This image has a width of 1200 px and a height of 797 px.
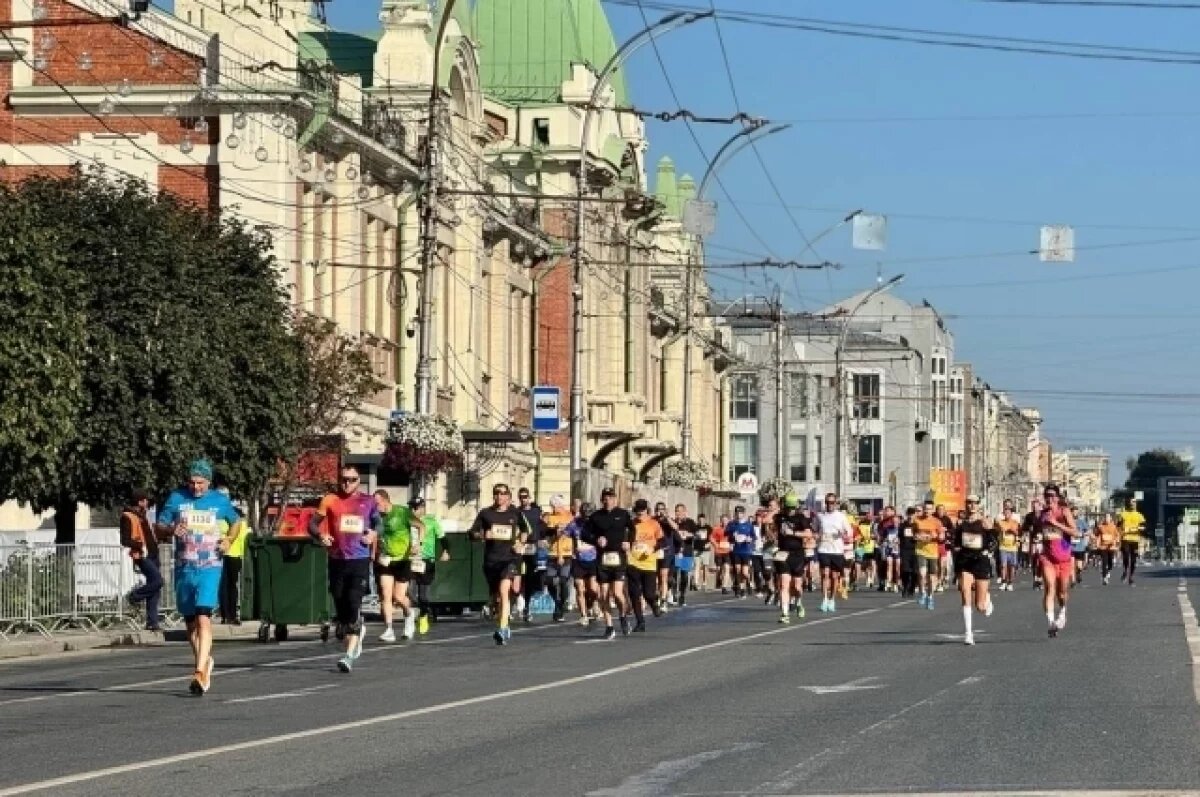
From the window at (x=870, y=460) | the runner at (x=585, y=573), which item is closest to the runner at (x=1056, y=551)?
the runner at (x=585, y=573)

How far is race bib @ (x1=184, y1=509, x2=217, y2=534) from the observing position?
66.8 ft

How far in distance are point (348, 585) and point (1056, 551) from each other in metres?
9.37

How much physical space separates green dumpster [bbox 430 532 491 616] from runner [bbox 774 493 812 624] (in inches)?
172

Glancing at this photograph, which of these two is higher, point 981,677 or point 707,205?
point 707,205

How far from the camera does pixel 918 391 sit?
458 ft

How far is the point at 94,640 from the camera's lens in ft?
102

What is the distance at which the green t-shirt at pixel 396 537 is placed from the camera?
1172 inches

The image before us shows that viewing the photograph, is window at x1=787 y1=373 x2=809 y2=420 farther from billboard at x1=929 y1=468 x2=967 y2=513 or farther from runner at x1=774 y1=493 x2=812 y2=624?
runner at x1=774 y1=493 x2=812 y2=624

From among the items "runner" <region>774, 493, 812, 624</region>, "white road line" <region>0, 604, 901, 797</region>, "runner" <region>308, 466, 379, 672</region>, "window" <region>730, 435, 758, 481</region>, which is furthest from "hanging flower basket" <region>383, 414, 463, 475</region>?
"window" <region>730, 435, 758, 481</region>

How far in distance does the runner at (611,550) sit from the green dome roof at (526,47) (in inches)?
1725

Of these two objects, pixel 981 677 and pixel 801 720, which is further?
pixel 981 677

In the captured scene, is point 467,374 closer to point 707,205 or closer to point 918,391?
point 707,205

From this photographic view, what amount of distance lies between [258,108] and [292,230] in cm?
225

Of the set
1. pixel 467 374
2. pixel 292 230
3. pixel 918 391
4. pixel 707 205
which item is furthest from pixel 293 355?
pixel 918 391
